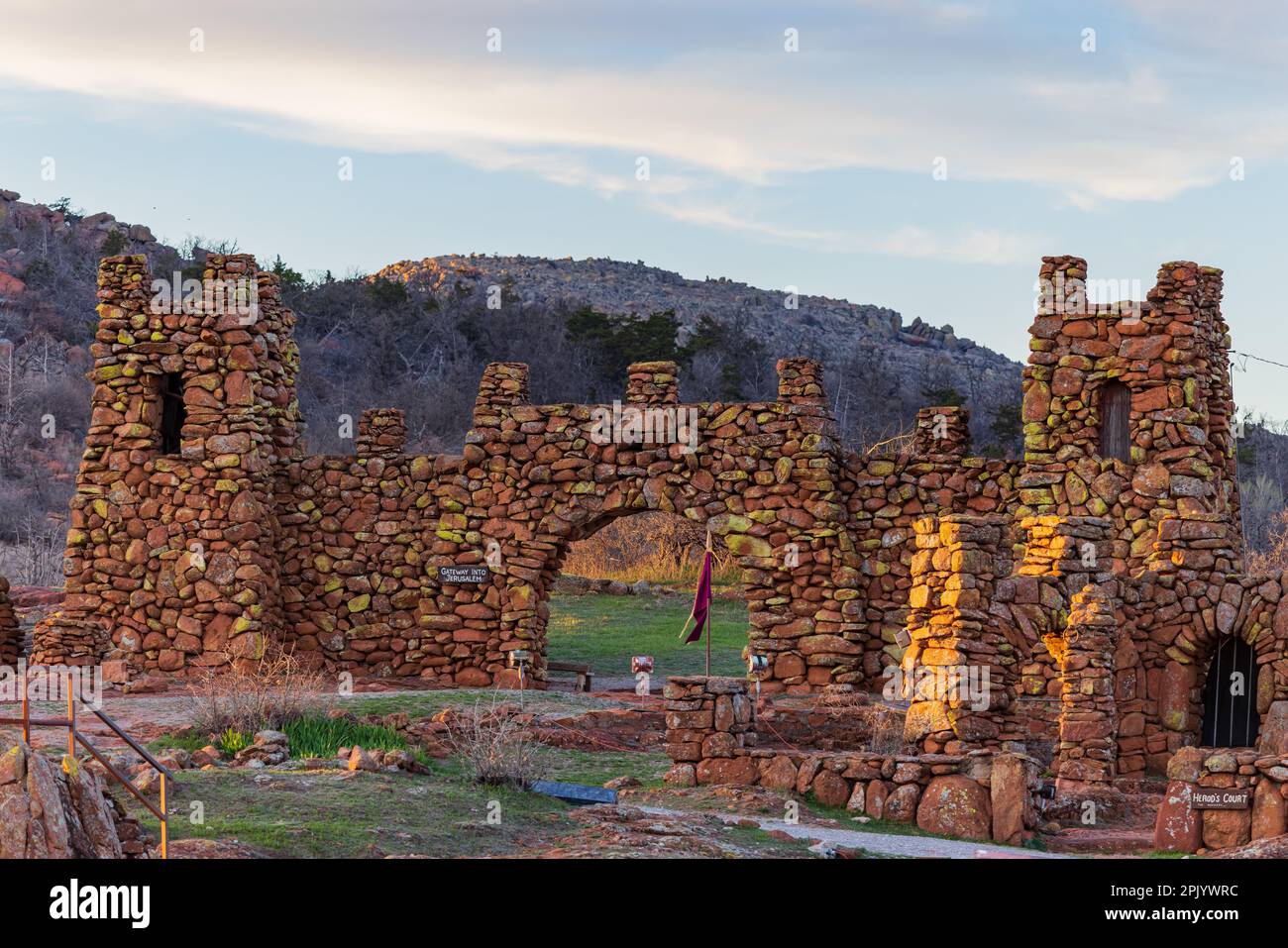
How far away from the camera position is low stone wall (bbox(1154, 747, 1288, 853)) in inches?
517

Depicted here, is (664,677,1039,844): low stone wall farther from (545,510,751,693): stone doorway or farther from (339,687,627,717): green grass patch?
(545,510,751,693): stone doorway

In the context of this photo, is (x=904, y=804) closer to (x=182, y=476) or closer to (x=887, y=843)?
(x=887, y=843)

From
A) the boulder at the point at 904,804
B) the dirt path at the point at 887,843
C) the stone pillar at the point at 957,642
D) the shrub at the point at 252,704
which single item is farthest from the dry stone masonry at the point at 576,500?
the dirt path at the point at 887,843

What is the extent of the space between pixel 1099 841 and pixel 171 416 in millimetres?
14024

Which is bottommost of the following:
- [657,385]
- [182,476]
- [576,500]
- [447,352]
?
[576,500]

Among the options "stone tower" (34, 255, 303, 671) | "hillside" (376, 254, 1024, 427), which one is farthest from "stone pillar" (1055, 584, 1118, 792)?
"hillside" (376, 254, 1024, 427)

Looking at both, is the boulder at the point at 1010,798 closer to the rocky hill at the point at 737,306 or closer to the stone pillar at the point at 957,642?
the stone pillar at the point at 957,642

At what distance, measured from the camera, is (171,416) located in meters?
23.5

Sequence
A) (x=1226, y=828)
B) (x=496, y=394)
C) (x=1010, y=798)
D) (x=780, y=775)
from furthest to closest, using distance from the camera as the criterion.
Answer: (x=496, y=394), (x=780, y=775), (x=1010, y=798), (x=1226, y=828)

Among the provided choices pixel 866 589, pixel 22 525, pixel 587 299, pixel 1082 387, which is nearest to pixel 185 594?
pixel 866 589

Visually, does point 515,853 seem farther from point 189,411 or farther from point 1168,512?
point 189,411

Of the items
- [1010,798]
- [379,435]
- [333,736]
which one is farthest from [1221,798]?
[379,435]

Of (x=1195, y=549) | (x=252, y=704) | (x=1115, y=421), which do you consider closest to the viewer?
(x=252, y=704)
